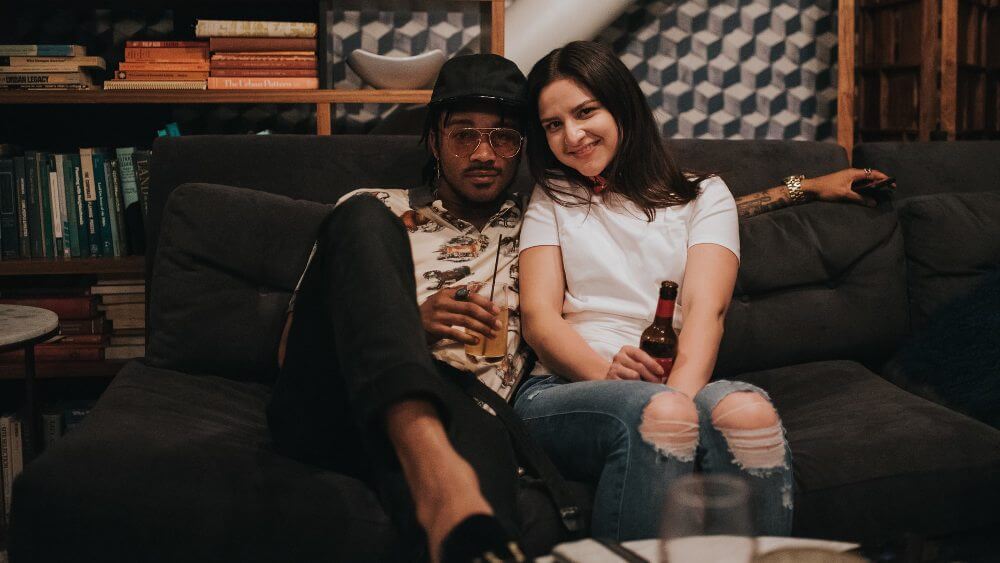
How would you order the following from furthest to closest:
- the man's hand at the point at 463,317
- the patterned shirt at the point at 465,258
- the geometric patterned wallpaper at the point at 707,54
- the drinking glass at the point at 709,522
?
1. the geometric patterned wallpaper at the point at 707,54
2. the patterned shirt at the point at 465,258
3. the man's hand at the point at 463,317
4. the drinking glass at the point at 709,522

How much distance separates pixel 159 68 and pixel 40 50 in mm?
320

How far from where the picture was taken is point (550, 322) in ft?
5.02

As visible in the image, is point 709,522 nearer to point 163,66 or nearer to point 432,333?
point 432,333

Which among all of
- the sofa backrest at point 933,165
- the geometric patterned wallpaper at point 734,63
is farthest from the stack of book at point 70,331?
the sofa backrest at point 933,165

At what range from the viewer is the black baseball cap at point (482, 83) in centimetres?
167

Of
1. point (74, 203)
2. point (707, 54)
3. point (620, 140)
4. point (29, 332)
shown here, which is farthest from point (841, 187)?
point (74, 203)

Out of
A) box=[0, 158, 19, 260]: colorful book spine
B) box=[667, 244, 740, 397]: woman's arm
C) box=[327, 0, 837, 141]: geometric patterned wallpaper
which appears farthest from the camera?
box=[327, 0, 837, 141]: geometric patterned wallpaper

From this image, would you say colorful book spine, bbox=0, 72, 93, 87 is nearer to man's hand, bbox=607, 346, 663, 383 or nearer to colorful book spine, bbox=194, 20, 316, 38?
colorful book spine, bbox=194, 20, 316, 38

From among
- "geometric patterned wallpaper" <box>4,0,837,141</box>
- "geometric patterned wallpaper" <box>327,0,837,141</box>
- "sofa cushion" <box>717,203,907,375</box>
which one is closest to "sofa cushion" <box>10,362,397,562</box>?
"sofa cushion" <box>717,203,907,375</box>

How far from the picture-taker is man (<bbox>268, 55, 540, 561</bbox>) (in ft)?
3.34

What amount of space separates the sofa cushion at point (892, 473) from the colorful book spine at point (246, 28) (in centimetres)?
175

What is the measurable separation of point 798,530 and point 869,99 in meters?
2.83

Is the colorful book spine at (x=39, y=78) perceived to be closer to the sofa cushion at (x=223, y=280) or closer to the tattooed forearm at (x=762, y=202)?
the sofa cushion at (x=223, y=280)

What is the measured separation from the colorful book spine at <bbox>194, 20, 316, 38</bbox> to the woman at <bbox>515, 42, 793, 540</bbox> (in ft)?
3.33
